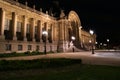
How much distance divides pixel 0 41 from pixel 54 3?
50207mm

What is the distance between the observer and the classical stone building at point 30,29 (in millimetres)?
41900

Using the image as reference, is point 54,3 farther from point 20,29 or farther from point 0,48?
point 0,48

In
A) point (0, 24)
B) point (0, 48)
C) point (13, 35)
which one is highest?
point (0, 24)

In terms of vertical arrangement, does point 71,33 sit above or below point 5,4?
below

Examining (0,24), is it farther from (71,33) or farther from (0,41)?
(71,33)

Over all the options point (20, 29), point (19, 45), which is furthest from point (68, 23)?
point (19, 45)

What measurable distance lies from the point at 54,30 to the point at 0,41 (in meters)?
33.8

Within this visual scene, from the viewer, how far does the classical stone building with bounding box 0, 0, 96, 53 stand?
4190cm

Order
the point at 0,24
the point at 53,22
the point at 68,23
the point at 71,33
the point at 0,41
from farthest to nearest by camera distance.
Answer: the point at 71,33 → the point at 68,23 → the point at 53,22 → the point at 0,24 → the point at 0,41

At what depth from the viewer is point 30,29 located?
5503cm

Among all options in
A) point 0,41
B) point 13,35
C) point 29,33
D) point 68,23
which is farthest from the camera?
point 68,23

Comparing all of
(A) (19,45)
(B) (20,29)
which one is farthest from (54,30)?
(A) (19,45)

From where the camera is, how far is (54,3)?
270 ft

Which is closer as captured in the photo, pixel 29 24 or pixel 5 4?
pixel 5 4
